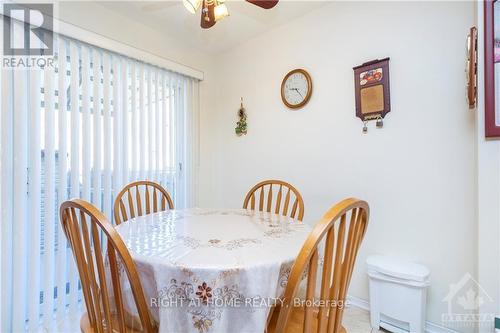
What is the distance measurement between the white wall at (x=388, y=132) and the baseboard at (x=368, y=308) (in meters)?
0.04

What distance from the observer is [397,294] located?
62.1 inches

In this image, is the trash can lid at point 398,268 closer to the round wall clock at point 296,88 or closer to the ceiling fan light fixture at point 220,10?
the round wall clock at point 296,88

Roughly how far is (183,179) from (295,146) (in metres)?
1.31

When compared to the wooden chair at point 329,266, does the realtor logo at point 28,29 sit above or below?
above

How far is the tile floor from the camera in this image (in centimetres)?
169

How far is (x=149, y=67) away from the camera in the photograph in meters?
2.46

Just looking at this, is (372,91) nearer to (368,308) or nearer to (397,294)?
(397,294)

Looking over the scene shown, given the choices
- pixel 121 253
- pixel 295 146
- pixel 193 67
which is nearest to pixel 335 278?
pixel 121 253

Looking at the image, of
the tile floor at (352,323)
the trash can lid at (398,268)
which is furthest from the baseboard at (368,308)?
the trash can lid at (398,268)
